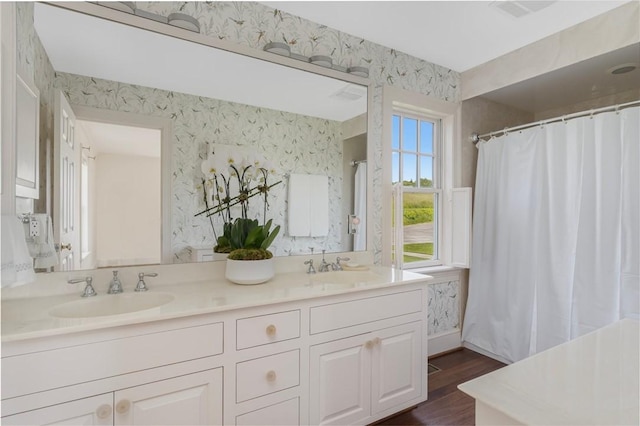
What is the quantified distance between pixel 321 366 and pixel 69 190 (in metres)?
1.49

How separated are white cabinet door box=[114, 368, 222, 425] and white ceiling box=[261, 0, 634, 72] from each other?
2.10 meters

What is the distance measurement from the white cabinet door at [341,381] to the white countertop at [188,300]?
300mm

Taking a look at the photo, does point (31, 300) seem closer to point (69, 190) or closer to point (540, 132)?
point (69, 190)

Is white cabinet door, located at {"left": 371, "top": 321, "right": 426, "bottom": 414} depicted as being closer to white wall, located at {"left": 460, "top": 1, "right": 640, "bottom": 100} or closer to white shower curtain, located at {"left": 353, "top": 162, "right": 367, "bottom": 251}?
white shower curtain, located at {"left": 353, "top": 162, "right": 367, "bottom": 251}

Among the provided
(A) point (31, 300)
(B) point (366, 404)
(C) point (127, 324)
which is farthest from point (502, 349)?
(A) point (31, 300)

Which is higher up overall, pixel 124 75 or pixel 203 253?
pixel 124 75

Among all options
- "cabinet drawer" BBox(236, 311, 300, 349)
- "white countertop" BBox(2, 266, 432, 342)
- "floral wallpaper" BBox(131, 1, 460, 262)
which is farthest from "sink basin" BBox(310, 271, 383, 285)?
"cabinet drawer" BBox(236, 311, 300, 349)

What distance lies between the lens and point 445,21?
7.04 feet

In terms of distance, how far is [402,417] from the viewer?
195 cm

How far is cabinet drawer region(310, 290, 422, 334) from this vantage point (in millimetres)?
1584

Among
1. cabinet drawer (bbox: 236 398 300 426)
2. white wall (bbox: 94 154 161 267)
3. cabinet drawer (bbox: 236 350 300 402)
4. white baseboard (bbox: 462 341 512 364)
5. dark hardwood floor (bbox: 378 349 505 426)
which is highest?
white wall (bbox: 94 154 161 267)

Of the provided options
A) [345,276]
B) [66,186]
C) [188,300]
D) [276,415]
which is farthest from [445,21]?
[276,415]

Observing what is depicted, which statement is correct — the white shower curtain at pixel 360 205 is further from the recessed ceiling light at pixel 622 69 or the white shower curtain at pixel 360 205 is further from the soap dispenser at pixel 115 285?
the recessed ceiling light at pixel 622 69

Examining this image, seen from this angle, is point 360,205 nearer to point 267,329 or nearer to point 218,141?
point 218,141
